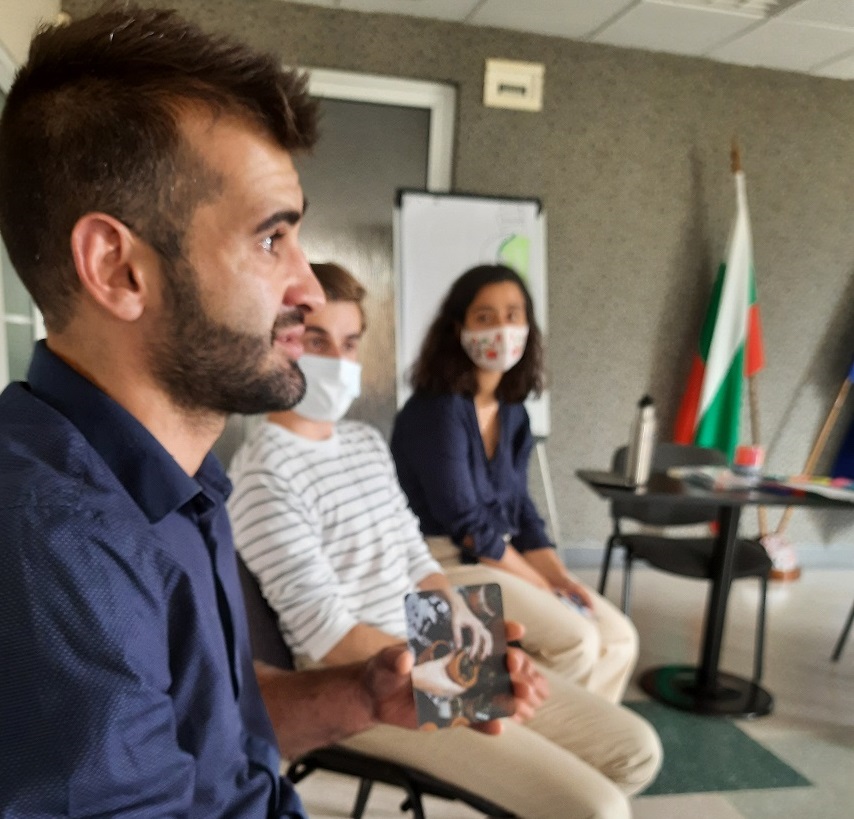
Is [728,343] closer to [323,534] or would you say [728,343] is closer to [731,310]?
[731,310]

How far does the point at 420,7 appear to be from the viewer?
3307 mm

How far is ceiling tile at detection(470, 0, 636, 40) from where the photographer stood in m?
3.20

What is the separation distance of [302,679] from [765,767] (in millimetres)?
1558

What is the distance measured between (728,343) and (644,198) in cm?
83

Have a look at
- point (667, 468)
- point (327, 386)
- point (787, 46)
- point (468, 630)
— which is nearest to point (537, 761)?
point (468, 630)

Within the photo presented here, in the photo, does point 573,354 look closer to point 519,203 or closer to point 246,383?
point 519,203

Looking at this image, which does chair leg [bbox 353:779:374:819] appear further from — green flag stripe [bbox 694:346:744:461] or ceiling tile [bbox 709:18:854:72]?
ceiling tile [bbox 709:18:854:72]

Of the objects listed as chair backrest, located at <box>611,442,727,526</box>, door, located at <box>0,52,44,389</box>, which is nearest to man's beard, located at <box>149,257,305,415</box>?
door, located at <box>0,52,44,389</box>

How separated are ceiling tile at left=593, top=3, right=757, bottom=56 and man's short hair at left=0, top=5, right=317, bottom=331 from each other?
3.02 m

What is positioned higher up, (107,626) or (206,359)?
(206,359)

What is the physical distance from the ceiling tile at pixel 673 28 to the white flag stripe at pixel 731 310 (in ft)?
2.11

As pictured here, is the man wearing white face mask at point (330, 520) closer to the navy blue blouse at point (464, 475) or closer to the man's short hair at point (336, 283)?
the man's short hair at point (336, 283)

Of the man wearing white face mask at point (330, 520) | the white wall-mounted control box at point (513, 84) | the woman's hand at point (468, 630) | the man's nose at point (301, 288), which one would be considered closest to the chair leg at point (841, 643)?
the man wearing white face mask at point (330, 520)

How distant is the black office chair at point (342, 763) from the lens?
1174 mm
